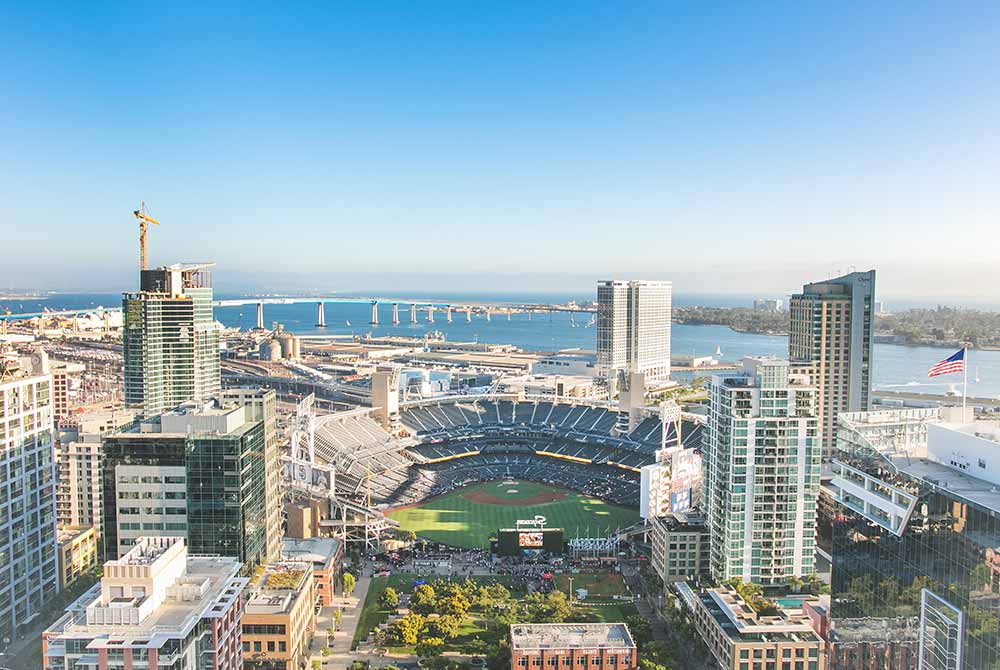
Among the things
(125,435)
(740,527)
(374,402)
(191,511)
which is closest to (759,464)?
(740,527)

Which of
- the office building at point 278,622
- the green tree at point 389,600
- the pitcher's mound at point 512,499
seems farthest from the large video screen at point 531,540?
the office building at point 278,622

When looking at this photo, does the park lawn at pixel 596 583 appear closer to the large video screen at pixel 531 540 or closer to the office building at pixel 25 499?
the large video screen at pixel 531 540

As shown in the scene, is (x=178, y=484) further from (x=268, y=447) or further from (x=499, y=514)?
(x=499, y=514)

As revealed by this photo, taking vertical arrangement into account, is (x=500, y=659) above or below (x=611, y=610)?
above

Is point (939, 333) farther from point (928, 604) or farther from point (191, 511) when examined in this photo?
point (191, 511)

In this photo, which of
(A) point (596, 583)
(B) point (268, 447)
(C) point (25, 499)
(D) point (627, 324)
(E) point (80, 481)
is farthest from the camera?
(D) point (627, 324)

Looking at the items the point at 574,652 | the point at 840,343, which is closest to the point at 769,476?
the point at 574,652
